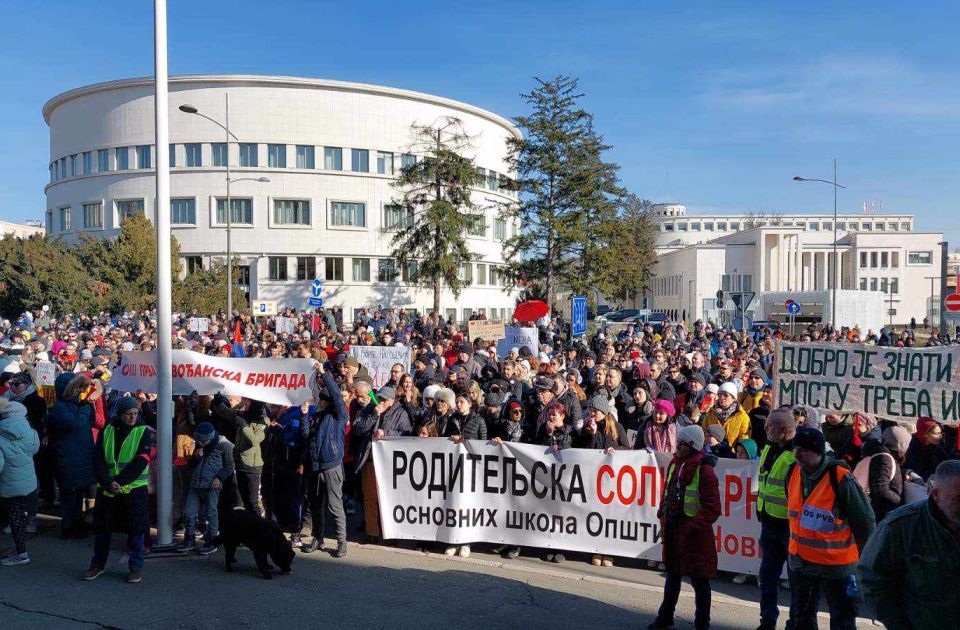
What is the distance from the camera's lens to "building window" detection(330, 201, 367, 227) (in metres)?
53.0

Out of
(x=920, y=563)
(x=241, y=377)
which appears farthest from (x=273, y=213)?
(x=920, y=563)

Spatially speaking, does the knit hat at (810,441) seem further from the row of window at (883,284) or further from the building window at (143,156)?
the row of window at (883,284)

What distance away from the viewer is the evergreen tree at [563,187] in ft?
130

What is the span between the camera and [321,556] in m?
7.48

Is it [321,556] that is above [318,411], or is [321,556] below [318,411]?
below

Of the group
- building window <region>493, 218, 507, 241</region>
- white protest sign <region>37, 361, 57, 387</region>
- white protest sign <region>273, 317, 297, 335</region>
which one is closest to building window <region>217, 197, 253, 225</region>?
building window <region>493, 218, 507, 241</region>

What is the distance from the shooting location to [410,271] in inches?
2058

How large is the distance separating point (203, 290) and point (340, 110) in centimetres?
2062

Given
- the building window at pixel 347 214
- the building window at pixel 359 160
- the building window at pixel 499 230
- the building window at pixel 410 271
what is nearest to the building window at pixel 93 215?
the building window at pixel 347 214

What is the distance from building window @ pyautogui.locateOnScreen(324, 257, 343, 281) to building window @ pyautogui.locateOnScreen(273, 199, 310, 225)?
122 inches

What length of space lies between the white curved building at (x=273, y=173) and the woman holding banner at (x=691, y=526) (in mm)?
44841

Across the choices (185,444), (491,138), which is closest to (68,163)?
(491,138)

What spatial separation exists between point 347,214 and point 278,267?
620 cm

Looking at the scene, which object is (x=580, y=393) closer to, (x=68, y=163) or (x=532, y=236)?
(x=532, y=236)
